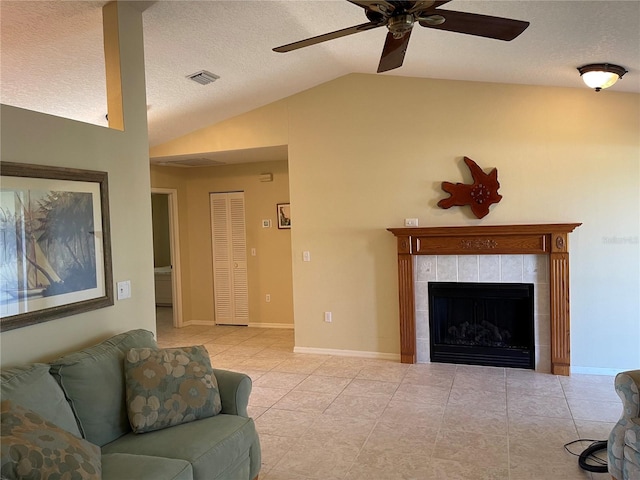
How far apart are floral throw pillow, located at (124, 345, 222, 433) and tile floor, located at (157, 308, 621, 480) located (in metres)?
0.70

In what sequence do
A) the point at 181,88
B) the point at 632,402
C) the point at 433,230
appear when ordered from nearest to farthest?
1. the point at 632,402
2. the point at 181,88
3. the point at 433,230

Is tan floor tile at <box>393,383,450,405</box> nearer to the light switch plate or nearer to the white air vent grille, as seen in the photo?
the light switch plate

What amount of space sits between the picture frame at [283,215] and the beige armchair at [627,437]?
4713 mm

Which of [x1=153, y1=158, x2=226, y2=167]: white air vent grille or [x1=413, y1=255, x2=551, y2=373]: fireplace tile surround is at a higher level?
[x1=153, y1=158, x2=226, y2=167]: white air vent grille

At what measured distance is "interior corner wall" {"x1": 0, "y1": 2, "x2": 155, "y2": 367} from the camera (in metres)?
2.43

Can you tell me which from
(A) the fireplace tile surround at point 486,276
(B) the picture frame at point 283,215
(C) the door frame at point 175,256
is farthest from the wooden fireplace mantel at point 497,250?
(C) the door frame at point 175,256

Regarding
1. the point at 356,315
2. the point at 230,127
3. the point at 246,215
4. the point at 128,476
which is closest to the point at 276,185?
the point at 246,215

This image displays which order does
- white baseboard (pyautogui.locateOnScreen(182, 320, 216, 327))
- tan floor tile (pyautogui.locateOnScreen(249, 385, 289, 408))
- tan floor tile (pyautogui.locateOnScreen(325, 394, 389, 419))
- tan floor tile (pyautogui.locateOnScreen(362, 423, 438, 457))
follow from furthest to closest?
white baseboard (pyautogui.locateOnScreen(182, 320, 216, 327)) → tan floor tile (pyautogui.locateOnScreen(249, 385, 289, 408)) → tan floor tile (pyautogui.locateOnScreen(325, 394, 389, 419)) → tan floor tile (pyautogui.locateOnScreen(362, 423, 438, 457))

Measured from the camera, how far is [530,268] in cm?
459

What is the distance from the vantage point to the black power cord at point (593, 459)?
272cm

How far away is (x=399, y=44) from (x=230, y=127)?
340 cm

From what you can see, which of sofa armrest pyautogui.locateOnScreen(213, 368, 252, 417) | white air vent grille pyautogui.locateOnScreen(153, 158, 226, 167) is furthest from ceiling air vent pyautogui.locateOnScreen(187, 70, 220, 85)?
sofa armrest pyautogui.locateOnScreen(213, 368, 252, 417)

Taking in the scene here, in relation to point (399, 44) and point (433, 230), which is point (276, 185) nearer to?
point (433, 230)

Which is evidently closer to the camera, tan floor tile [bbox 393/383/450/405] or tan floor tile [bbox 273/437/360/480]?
tan floor tile [bbox 273/437/360/480]
